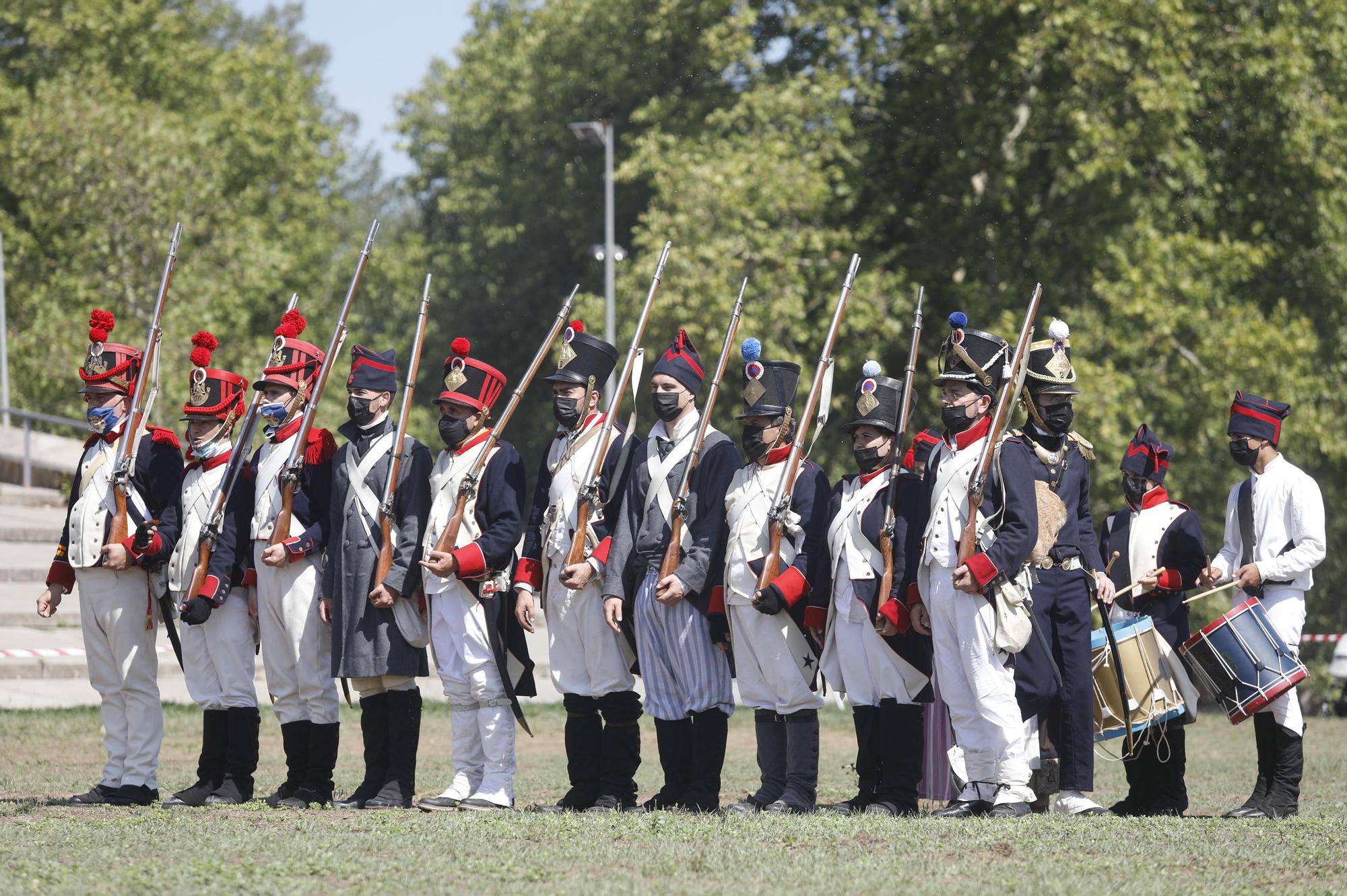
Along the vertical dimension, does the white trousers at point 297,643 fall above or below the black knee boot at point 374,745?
above

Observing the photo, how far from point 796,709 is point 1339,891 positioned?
3122 mm

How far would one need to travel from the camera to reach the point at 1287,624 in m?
9.67

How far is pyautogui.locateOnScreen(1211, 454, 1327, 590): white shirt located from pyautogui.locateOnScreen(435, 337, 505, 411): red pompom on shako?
424 centimetres

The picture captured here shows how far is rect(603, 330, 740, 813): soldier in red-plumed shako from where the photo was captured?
9.39 metres

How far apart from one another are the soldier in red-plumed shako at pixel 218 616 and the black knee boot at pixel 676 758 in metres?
2.32

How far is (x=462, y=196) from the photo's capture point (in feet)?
139

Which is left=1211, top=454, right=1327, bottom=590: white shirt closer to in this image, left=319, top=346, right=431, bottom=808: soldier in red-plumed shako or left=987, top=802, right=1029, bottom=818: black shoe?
left=987, top=802, right=1029, bottom=818: black shoe

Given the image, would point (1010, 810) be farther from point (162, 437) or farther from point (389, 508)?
point (162, 437)

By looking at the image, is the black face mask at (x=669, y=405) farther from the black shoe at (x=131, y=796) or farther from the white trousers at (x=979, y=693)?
the black shoe at (x=131, y=796)

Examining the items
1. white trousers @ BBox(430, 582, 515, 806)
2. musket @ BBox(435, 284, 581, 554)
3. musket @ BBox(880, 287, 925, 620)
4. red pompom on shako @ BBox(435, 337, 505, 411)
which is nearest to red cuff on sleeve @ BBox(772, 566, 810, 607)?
musket @ BBox(880, 287, 925, 620)

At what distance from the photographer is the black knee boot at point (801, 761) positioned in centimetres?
926

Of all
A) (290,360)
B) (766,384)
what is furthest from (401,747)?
(766,384)

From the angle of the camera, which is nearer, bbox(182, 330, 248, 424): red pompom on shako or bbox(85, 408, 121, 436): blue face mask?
bbox(182, 330, 248, 424): red pompom on shako

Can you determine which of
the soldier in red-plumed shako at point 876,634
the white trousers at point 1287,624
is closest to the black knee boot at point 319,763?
the soldier in red-plumed shako at point 876,634
